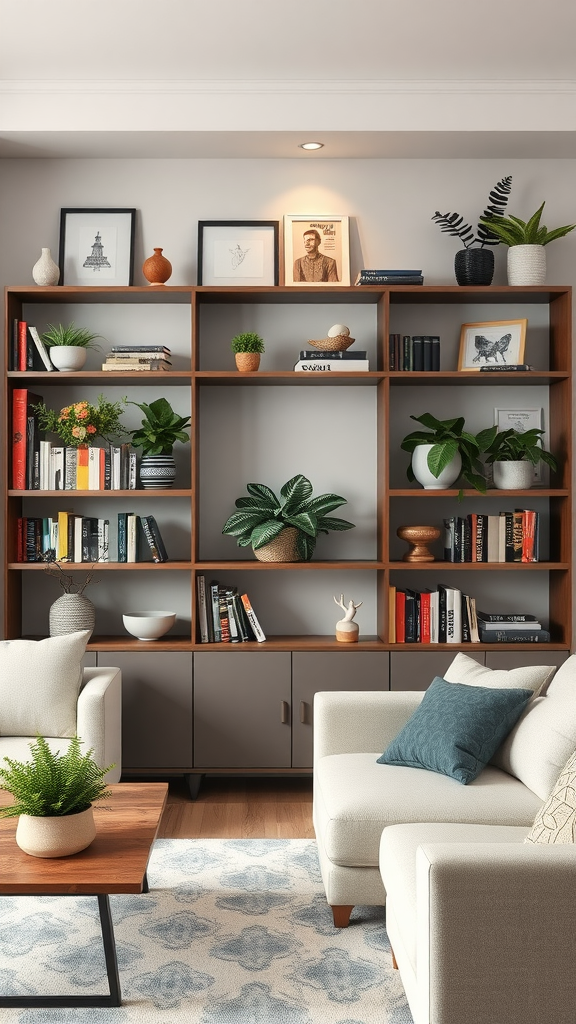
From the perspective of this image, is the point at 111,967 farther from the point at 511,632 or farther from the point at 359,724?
the point at 511,632

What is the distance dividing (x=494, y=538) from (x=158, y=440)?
62.2 inches

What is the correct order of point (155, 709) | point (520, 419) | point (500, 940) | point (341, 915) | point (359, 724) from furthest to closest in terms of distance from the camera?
point (520, 419)
point (155, 709)
point (359, 724)
point (341, 915)
point (500, 940)

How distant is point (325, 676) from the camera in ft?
13.0

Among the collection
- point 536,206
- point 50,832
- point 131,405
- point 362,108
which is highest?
point 362,108

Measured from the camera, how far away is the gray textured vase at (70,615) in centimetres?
398

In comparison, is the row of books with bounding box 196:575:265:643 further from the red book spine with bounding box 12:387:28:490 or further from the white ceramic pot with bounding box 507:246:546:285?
the white ceramic pot with bounding box 507:246:546:285

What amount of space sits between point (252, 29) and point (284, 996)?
326 cm

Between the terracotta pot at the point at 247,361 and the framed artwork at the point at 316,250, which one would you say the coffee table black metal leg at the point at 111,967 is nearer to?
the terracotta pot at the point at 247,361

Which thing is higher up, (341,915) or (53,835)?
(53,835)

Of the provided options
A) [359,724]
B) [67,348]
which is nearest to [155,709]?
[359,724]

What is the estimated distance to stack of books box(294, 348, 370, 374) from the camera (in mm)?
4051

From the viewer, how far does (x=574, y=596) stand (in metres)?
4.09

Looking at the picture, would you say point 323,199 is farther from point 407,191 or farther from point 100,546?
point 100,546

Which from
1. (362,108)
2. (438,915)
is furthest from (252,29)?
(438,915)
